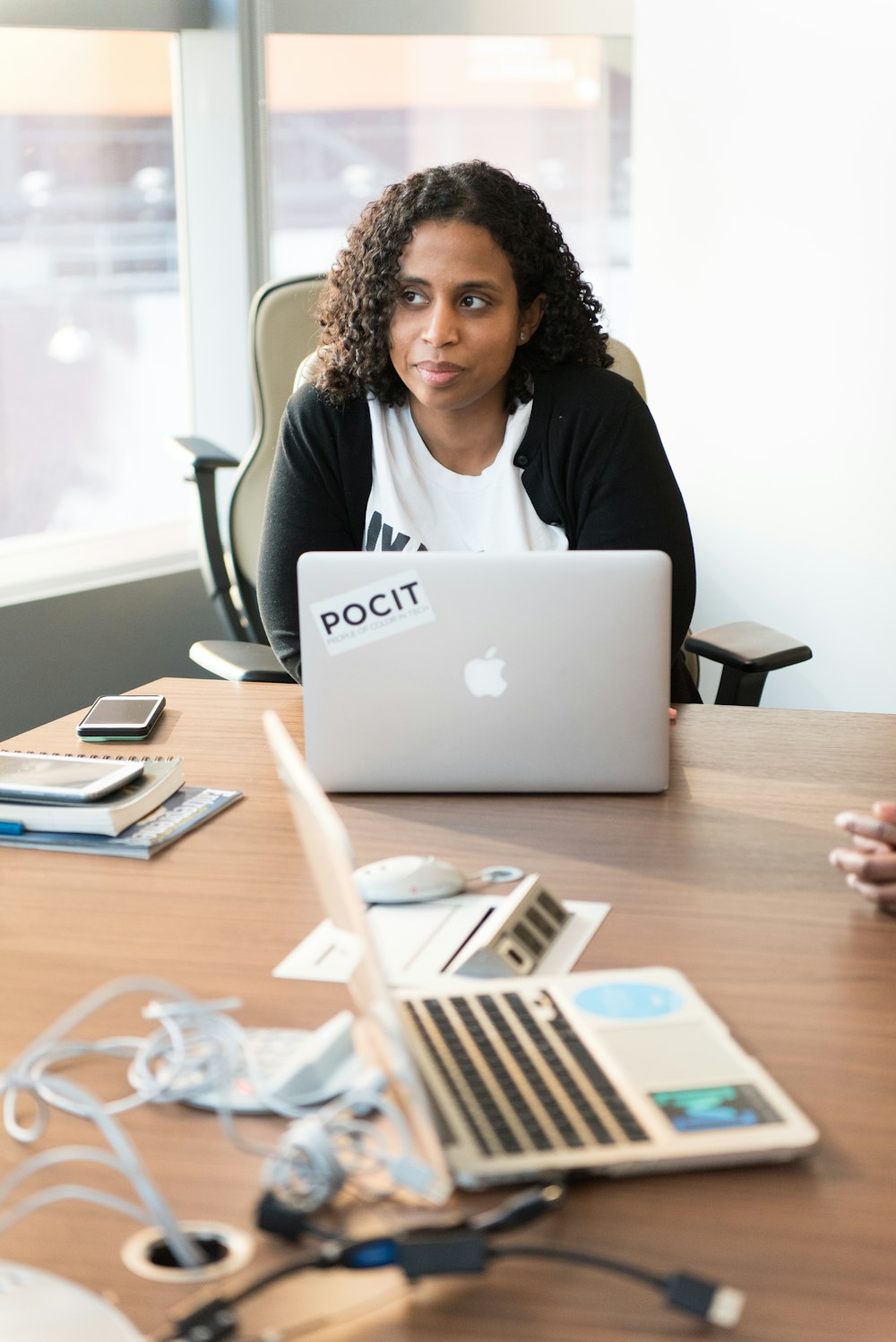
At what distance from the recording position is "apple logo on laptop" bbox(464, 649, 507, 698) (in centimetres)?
142

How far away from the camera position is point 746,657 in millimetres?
2012

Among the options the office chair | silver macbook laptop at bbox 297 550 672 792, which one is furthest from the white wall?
silver macbook laptop at bbox 297 550 672 792

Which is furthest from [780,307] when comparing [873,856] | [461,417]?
[873,856]

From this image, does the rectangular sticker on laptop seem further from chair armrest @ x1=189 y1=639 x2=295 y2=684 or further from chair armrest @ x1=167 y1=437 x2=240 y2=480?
chair armrest @ x1=167 y1=437 x2=240 y2=480

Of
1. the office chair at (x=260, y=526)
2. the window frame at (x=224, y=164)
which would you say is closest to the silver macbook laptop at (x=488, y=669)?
the office chair at (x=260, y=526)

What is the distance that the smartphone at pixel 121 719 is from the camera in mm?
1693

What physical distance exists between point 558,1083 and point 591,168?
119 inches

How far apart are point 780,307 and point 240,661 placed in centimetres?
158

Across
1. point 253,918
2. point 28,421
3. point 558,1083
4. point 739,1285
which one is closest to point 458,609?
point 253,918

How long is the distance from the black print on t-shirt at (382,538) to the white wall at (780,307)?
4.24 feet

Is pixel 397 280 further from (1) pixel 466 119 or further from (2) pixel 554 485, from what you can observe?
(1) pixel 466 119

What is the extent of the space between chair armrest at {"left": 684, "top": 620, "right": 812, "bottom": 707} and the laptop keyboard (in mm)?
1132

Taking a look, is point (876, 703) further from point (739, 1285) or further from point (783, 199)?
point (739, 1285)

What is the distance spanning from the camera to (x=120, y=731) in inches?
66.6
